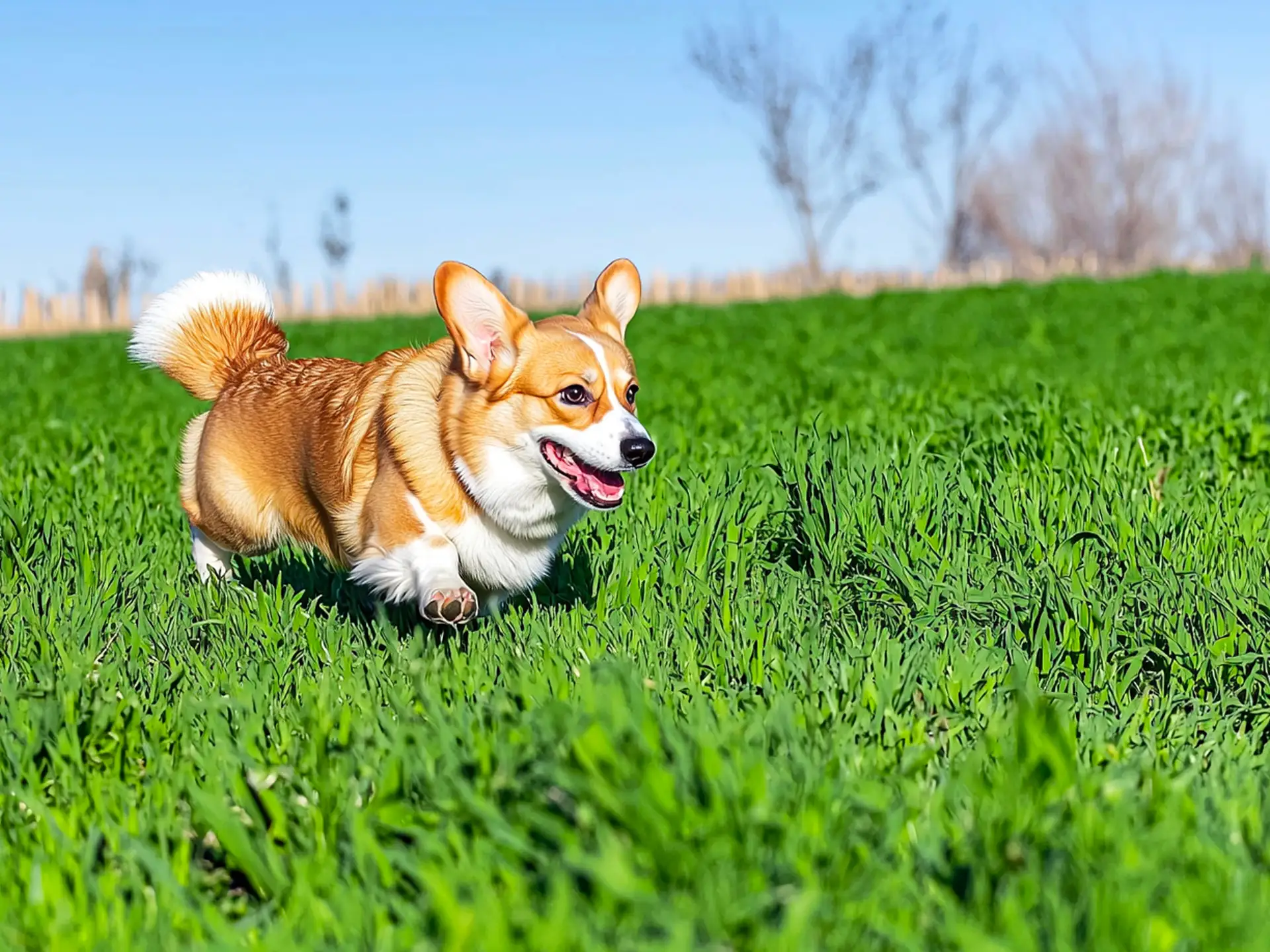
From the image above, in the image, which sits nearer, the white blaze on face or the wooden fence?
the white blaze on face

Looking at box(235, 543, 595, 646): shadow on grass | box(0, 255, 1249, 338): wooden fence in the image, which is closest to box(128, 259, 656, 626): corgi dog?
box(235, 543, 595, 646): shadow on grass

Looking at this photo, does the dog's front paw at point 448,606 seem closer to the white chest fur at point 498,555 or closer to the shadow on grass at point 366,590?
the shadow on grass at point 366,590

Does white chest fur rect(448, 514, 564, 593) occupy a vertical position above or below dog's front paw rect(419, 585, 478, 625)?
above

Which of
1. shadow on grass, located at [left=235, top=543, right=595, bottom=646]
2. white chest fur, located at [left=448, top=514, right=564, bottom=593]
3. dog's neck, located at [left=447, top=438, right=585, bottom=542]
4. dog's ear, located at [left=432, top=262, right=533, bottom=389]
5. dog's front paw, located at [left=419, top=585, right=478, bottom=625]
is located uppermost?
dog's ear, located at [left=432, top=262, right=533, bottom=389]

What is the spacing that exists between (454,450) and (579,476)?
15.4 inches

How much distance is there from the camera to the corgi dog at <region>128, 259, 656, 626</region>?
3600 millimetres

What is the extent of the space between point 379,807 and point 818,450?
9.34 ft

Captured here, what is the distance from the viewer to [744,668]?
11.0 ft

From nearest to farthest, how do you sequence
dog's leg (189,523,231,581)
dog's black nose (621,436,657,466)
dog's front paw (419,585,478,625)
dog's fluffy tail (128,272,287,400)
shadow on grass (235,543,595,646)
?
dog's black nose (621,436,657,466), dog's front paw (419,585,478,625), shadow on grass (235,543,595,646), dog's leg (189,523,231,581), dog's fluffy tail (128,272,287,400)

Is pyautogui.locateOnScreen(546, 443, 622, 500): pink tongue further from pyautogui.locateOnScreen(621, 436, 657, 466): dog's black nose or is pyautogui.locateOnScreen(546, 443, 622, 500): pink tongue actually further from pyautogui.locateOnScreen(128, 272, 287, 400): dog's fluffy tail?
pyautogui.locateOnScreen(128, 272, 287, 400): dog's fluffy tail

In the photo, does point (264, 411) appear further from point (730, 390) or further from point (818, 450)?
point (730, 390)

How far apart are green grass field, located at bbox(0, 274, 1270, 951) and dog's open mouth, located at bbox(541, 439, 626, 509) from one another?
1.22 feet

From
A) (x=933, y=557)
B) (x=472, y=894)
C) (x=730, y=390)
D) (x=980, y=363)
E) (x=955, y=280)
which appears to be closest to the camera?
(x=472, y=894)

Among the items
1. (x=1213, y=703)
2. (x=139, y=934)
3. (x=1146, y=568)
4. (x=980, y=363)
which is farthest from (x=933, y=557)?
(x=980, y=363)
